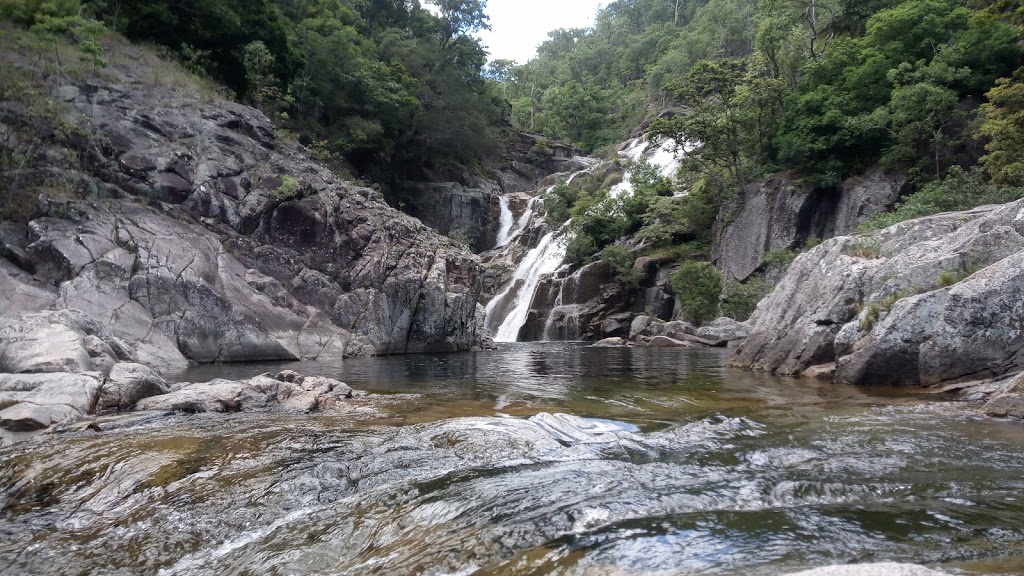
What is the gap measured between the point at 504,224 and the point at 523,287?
10770 millimetres

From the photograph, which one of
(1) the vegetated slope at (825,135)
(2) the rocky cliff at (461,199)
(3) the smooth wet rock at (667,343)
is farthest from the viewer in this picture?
(2) the rocky cliff at (461,199)

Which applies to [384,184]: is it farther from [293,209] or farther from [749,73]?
[749,73]

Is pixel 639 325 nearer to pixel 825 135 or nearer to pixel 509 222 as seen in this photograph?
pixel 825 135

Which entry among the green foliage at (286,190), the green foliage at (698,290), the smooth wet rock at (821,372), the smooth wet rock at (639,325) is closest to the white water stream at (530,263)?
the smooth wet rock at (639,325)

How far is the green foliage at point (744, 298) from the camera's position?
27375 millimetres

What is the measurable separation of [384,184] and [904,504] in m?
39.3

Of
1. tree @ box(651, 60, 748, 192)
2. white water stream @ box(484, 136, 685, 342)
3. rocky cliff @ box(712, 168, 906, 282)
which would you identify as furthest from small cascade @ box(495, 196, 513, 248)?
rocky cliff @ box(712, 168, 906, 282)

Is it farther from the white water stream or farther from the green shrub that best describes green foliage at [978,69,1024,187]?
the green shrub

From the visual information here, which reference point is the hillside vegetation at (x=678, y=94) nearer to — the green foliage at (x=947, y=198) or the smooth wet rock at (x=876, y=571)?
the green foliage at (x=947, y=198)

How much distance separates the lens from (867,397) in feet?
31.1

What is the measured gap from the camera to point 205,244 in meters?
19.0

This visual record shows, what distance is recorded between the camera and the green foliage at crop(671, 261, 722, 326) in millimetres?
28625

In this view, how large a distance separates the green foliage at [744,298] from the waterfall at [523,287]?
36.1 feet

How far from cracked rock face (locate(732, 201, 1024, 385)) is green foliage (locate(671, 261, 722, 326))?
12.9 metres
